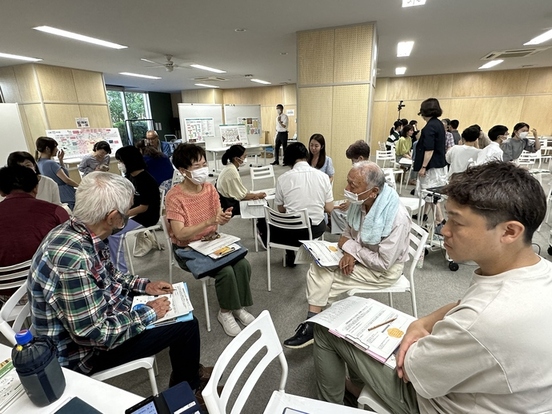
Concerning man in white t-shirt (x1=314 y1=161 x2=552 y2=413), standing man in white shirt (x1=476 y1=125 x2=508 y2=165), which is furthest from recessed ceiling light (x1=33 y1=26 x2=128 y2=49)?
standing man in white shirt (x1=476 y1=125 x2=508 y2=165)

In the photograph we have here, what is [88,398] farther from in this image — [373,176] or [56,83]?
[56,83]

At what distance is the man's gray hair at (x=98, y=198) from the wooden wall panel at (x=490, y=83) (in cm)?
1050

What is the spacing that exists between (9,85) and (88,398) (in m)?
8.23

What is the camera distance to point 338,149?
13.9ft

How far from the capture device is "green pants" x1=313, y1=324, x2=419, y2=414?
1.01 metres

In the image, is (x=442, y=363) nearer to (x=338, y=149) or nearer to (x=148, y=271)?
(x=148, y=271)

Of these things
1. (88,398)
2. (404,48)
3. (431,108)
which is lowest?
(88,398)

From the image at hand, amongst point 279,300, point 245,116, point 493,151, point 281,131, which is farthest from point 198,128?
point 493,151

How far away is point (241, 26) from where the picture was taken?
12.6 feet

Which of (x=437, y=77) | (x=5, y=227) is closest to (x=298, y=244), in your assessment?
(x=5, y=227)

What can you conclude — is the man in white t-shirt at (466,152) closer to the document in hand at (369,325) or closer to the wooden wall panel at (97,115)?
the document in hand at (369,325)

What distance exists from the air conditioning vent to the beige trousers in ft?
21.5

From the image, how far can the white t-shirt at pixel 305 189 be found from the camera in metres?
2.48

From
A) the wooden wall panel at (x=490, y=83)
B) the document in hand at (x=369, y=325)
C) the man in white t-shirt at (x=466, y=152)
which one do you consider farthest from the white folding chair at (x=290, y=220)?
the wooden wall panel at (x=490, y=83)
